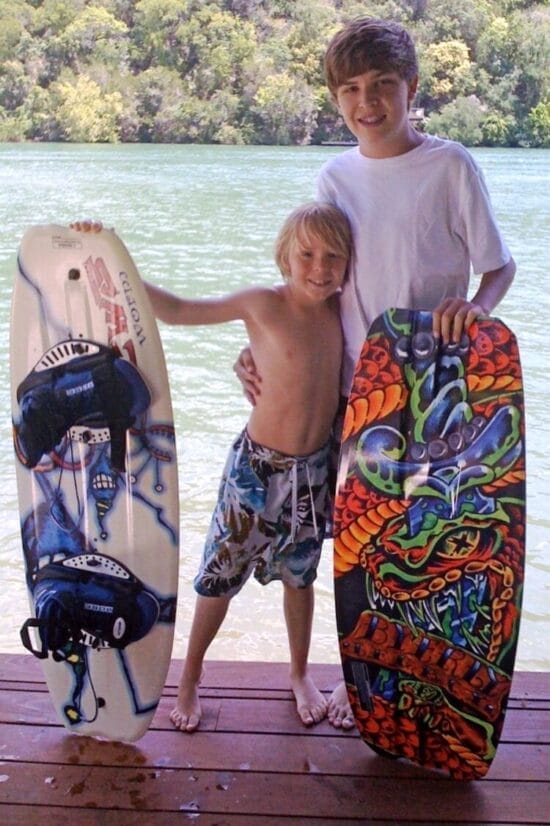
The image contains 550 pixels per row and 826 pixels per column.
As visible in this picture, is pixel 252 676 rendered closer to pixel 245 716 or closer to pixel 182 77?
pixel 245 716

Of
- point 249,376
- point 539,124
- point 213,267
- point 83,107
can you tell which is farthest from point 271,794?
point 83,107

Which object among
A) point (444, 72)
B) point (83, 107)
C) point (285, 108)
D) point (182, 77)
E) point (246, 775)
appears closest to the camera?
point (246, 775)

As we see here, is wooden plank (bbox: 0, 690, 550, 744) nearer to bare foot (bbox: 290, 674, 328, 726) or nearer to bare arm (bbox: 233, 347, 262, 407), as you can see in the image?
bare foot (bbox: 290, 674, 328, 726)

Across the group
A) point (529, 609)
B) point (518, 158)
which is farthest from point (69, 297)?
point (518, 158)

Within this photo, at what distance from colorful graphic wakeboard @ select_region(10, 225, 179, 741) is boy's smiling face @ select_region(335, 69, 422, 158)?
54cm

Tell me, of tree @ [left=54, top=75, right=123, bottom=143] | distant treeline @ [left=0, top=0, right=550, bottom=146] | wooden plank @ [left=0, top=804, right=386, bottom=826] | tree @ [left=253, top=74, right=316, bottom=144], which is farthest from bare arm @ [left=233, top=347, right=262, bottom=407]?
tree @ [left=54, top=75, right=123, bottom=143]

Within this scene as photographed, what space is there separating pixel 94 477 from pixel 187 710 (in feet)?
1.78

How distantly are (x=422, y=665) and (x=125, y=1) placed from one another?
29852mm

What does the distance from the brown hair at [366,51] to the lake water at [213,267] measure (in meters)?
2.22

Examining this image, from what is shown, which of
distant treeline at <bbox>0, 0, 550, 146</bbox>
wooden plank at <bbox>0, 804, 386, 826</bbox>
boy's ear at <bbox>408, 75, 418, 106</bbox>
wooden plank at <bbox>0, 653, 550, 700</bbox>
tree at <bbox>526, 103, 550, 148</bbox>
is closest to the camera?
wooden plank at <bbox>0, 804, 386, 826</bbox>

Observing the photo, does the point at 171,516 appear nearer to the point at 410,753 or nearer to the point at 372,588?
the point at 372,588

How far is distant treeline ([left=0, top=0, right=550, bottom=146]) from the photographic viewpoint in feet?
75.0

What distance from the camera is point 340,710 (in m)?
1.88

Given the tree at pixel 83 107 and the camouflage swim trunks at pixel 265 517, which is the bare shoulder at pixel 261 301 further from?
the tree at pixel 83 107
